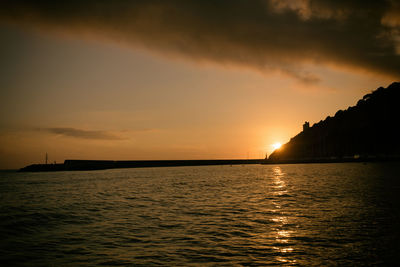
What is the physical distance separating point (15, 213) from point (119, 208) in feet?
32.6

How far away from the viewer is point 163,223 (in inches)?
839

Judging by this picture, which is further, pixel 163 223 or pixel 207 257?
pixel 163 223

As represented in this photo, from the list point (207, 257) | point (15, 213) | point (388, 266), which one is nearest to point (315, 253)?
point (388, 266)

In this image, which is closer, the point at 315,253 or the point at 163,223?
the point at 315,253

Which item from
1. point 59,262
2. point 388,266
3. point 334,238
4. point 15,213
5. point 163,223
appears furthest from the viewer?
point 15,213

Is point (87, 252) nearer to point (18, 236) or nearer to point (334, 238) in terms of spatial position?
point (18, 236)

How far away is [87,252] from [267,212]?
608 inches

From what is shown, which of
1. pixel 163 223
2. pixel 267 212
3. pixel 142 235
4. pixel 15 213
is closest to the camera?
pixel 142 235

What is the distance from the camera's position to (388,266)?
1167 centimetres

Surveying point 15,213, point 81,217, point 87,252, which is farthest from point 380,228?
point 15,213

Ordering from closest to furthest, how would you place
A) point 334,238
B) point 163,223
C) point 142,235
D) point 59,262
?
point 59,262, point 334,238, point 142,235, point 163,223

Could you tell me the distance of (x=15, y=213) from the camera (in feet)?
92.5

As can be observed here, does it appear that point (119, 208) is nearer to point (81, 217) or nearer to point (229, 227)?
point (81, 217)

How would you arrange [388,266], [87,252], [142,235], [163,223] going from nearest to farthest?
[388,266] → [87,252] → [142,235] → [163,223]
